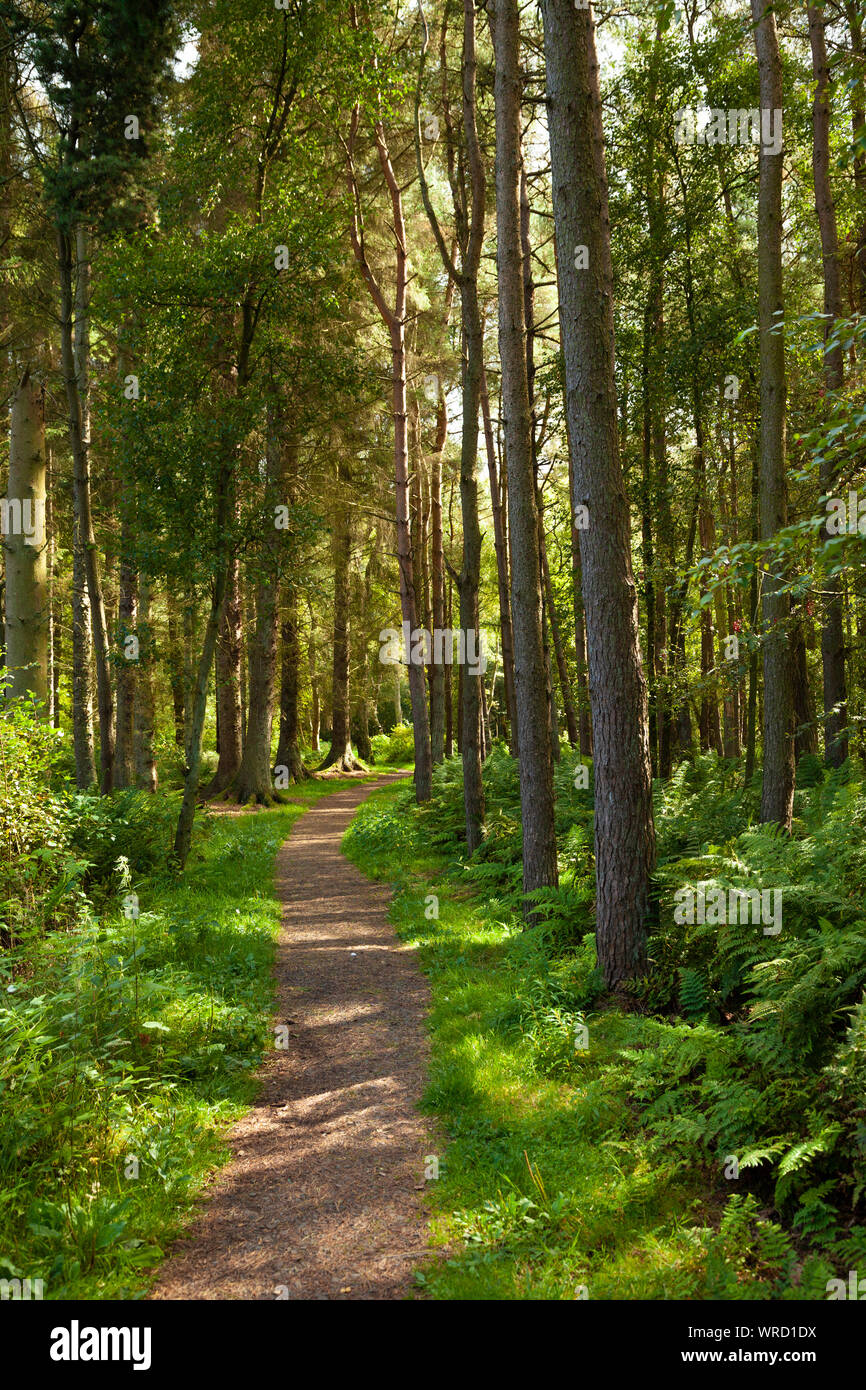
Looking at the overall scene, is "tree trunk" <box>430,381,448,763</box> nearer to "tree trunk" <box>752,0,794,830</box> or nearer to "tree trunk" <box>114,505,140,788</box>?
"tree trunk" <box>114,505,140,788</box>

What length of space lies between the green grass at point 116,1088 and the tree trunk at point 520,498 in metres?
3.05

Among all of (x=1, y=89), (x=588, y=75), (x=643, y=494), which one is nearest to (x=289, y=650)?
(x=643, y=494)

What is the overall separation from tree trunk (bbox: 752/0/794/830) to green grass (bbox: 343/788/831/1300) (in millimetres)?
3301

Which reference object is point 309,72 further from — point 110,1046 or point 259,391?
point 110,1046

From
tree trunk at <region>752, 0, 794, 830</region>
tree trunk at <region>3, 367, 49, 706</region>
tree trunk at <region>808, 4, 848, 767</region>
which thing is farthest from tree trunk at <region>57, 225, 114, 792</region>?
tree trunk at <region>808, 4, 848, 767</region>

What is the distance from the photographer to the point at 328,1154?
4.66 m

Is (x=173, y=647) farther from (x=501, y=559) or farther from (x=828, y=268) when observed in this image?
(x=828, y=268)

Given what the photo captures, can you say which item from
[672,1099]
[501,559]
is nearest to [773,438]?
[672,1099]

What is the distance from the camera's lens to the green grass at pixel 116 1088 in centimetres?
355

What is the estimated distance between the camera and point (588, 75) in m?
6.21

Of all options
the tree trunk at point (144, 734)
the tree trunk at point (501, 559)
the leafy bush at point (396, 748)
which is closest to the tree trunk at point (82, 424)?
the tree trunk at point (144, 734)

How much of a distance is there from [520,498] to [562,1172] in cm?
611

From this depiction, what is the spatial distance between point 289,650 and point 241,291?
1357 centimetres

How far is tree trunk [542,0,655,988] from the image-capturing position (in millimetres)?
6164
